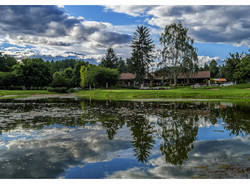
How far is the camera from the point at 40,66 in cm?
8112

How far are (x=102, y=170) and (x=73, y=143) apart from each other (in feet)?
8.95

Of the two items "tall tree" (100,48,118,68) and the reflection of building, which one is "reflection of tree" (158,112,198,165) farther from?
"tall tree" (100,48,118,68)

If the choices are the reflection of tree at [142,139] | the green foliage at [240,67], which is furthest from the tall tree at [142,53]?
the reflection of tree at [142,139]

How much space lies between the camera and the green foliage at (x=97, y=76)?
7312cm

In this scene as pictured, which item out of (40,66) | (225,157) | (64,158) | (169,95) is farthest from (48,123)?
(40,66)

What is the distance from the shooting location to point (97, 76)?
74.0 m

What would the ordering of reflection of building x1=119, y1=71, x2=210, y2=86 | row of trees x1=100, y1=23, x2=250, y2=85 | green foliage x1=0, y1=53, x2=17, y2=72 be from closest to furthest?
row of trees x1=100, y1=23, x2=250, y2=85 < reflection of building x1=119, y1=71, x2=210, y2=86 < green foliage x1=0, y1=53, x2=17, y2=72

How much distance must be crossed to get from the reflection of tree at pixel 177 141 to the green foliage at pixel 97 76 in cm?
6359

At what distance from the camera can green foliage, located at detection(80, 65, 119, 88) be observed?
73.1 meters

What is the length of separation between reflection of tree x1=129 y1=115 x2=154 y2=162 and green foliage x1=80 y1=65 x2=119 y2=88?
6271 centimetres

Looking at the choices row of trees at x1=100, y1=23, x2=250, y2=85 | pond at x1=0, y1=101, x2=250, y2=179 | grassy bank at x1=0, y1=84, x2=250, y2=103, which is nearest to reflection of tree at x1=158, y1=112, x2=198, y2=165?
pond at x1=0, y1=101, x2=250, y2=179

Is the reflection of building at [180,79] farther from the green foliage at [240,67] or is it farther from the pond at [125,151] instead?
the pond at [125,151]

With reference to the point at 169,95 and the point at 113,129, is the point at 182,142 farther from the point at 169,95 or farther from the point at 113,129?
the point at 169,95

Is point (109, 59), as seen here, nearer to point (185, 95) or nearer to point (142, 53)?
point (142, 53)
